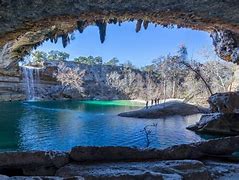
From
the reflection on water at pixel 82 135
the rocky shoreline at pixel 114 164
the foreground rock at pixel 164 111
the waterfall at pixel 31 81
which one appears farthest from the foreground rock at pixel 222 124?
the waterfall at pixel 31 81

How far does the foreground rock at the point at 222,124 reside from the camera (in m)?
12.9

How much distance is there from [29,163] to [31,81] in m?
33.4

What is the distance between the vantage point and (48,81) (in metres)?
39.6

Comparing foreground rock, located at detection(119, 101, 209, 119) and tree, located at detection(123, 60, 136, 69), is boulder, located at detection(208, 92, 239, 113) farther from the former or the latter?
tree, located at detection(123, 60, 136, 69)

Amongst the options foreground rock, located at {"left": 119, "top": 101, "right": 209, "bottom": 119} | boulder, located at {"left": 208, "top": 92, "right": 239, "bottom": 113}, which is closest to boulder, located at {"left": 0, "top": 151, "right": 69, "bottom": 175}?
boulder, located at {"left": 208, "top": 92, "right": 239, "bottom": 113}

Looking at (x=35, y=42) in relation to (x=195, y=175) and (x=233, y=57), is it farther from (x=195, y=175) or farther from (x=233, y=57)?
A: (x=195, y=175)

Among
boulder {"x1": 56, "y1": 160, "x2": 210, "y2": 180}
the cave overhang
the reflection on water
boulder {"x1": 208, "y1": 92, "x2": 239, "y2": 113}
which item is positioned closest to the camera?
the cave overhang

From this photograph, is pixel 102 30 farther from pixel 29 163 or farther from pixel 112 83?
pixel 112 83

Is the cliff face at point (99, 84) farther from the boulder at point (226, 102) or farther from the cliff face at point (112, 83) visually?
the boulder at point (226, 102)

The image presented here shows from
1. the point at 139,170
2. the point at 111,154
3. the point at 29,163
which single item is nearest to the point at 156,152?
the point at 111,154

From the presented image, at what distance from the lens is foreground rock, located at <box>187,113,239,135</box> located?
12945 mm

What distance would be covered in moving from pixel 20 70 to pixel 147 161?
32.7 meters

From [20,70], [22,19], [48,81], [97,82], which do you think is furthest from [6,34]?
[97,82]

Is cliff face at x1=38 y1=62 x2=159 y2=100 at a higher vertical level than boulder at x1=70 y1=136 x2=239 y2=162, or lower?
higher
